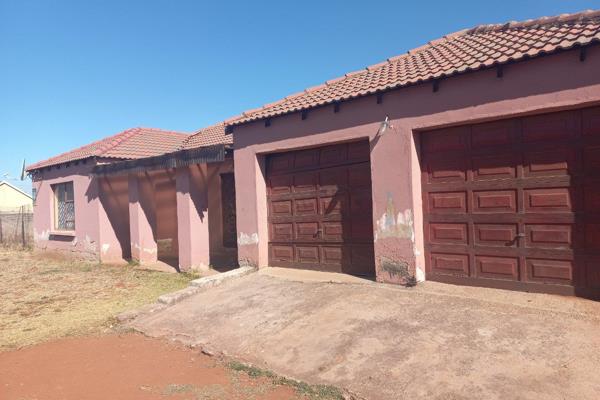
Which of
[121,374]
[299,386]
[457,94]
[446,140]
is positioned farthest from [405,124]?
[121,374]

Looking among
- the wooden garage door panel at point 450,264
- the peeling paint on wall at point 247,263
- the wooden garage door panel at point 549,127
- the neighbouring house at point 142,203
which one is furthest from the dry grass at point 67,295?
the wooden garage door panel at point 549,127

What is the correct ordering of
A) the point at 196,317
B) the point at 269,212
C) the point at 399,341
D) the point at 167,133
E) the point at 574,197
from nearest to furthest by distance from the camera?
1. the point at 399,341
2. the point at 574,197
3. the point at 196,317
4. the point at 269,212
5. the point at 167,133

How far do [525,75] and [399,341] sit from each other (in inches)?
149

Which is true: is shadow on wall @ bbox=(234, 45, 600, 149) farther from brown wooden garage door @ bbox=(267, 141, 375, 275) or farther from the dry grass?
the dry grass

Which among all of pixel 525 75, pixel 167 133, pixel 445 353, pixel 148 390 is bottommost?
pixel 148 390

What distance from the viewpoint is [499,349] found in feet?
13.6

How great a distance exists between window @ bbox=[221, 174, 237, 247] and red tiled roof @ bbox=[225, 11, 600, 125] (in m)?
3.56

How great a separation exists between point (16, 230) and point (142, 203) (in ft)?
40.7

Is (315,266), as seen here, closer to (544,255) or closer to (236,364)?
(236,364)

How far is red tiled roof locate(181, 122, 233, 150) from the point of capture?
11.4 meters

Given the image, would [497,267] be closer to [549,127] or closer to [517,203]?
[517,203]

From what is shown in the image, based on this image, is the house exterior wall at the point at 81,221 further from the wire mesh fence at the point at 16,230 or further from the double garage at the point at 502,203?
the double garage at the point at 502,203

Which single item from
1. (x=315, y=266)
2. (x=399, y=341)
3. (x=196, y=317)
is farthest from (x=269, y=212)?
(x=399, y=341)

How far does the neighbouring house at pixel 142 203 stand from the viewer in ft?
34.9
